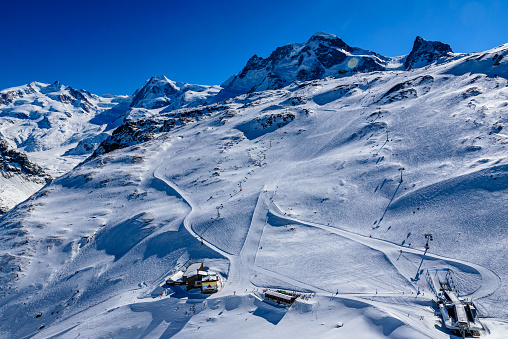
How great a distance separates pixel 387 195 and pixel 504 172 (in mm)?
14167

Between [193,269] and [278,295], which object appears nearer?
[278,295]

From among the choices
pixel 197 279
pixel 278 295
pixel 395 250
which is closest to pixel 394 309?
pixel 395 250

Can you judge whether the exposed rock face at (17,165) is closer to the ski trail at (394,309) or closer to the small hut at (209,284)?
the small hut at (209,284)

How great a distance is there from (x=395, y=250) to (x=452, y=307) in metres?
8.95

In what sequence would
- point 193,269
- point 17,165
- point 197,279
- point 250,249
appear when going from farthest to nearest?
point 17,165, point 250,249, point 193,269, point 197,279

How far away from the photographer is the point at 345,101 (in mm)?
97688

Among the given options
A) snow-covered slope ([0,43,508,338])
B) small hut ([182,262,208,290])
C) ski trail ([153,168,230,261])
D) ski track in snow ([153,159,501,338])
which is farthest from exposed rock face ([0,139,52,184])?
small hut ([182,262,208,290])

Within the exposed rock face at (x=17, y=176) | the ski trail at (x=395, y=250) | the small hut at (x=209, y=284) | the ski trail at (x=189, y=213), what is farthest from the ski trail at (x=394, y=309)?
the exposed rock face at (x=17, y=176)

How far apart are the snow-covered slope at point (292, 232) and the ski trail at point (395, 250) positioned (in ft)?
0.44

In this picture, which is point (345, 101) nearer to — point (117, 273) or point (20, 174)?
point (117, 273)

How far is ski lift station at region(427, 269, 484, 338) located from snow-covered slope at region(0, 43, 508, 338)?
73 centimetres

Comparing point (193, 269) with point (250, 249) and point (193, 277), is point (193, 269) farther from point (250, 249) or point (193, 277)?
point (250, 249)

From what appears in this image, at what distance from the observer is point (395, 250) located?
30.6 m

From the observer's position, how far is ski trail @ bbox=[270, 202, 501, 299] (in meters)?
23.7
